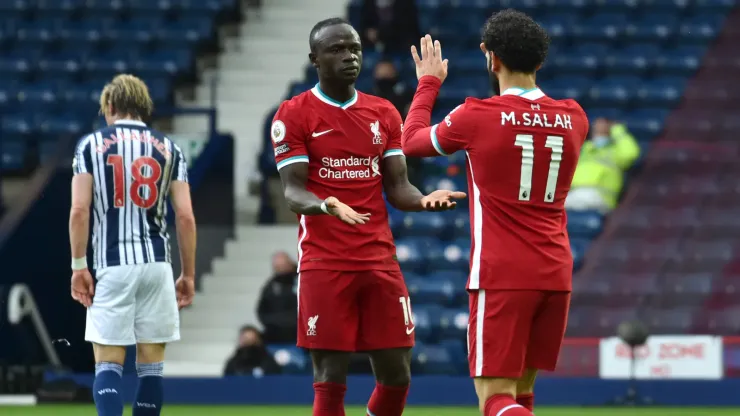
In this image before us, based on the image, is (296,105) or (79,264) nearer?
(296,105)

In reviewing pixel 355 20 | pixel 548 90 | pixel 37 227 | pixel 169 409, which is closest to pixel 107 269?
pixel 169 409

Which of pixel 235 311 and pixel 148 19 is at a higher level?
pixel 148 19

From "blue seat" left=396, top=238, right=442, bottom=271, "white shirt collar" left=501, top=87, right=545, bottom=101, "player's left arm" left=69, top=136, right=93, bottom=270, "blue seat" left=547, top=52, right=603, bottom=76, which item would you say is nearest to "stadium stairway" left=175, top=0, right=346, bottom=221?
"blue seat" left=396, top=238, right=442, bottom=271

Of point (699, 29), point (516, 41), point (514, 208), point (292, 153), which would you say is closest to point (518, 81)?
point (516, 41)

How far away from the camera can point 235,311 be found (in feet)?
43.8

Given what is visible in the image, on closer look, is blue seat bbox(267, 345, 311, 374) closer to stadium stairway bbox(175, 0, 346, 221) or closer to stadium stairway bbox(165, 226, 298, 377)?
stadium stairway bbox(165, 226, 298, 377)

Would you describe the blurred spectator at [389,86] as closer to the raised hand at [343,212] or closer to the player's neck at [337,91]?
the player's neck at [337,91]

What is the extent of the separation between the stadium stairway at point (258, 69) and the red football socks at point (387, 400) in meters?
8.57

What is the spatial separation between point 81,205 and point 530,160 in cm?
241

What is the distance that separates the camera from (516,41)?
559cm

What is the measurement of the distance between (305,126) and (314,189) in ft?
0.95

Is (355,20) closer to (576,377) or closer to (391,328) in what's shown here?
(576,377)

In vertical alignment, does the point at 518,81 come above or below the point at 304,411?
above

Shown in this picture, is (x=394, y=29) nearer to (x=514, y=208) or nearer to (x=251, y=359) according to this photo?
(x=251, y=359)
